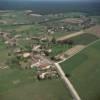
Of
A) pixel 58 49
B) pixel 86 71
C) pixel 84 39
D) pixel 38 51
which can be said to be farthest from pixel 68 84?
pixel 84 39

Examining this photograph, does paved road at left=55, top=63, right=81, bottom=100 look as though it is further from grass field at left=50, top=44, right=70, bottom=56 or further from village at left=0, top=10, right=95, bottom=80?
grass field at left=50, top=44, right=70, bottom=56

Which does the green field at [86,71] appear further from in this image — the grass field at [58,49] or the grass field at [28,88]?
the grass field at [58,49]

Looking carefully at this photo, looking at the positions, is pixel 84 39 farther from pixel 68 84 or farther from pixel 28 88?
pixel 28 88

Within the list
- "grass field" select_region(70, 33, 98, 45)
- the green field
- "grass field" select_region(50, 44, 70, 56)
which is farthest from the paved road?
"grass field" select_region(70, 33, 98, 45)

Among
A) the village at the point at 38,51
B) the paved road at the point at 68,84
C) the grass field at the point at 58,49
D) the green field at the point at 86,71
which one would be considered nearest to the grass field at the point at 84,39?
the village at the point at 38,51

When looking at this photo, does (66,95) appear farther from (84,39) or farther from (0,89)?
(84,39)

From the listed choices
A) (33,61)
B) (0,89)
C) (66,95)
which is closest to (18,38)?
(33,61)
